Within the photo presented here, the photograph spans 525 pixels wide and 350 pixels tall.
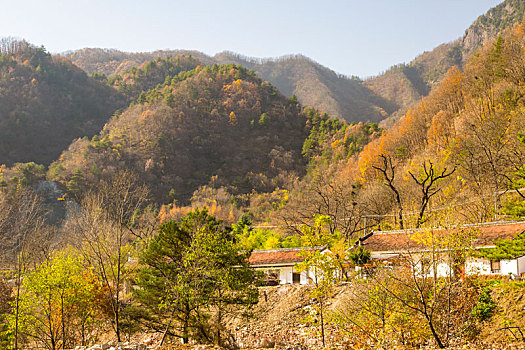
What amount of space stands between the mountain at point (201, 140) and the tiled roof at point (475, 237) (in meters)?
64.3

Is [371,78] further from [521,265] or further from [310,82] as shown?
[521,265]

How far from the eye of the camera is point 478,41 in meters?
126

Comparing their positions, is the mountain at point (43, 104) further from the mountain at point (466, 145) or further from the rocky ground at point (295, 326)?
the rocky ground at point (295, 326)

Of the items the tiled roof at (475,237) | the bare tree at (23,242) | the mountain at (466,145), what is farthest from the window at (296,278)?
the bare tree at (23,242)

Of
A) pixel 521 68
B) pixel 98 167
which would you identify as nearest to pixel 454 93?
pixel 521 68

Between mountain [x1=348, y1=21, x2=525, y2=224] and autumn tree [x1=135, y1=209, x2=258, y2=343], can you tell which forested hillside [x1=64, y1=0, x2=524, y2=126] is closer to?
mountain [x1=348, y1=21, x2=525, y2=224]

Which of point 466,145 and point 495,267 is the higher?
point 466,145

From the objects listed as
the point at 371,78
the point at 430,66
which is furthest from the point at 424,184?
the point at 371,78

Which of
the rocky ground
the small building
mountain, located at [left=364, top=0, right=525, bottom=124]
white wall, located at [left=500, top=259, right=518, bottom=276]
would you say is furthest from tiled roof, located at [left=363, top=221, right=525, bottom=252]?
mountain, located at [left=364, top=0, right=525, bottom=124]

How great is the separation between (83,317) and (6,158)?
86547 millimetres

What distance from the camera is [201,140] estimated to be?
104 m

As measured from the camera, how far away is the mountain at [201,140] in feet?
282

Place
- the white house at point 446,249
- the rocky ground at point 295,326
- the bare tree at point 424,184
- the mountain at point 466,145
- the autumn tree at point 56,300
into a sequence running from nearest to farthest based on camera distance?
the rocky ground at point 295,326, the white house at point 446,249, the autumn tree at point 56,300, the bare tree at point 424,184, the mountain at point 466,145

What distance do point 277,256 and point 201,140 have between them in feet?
264
